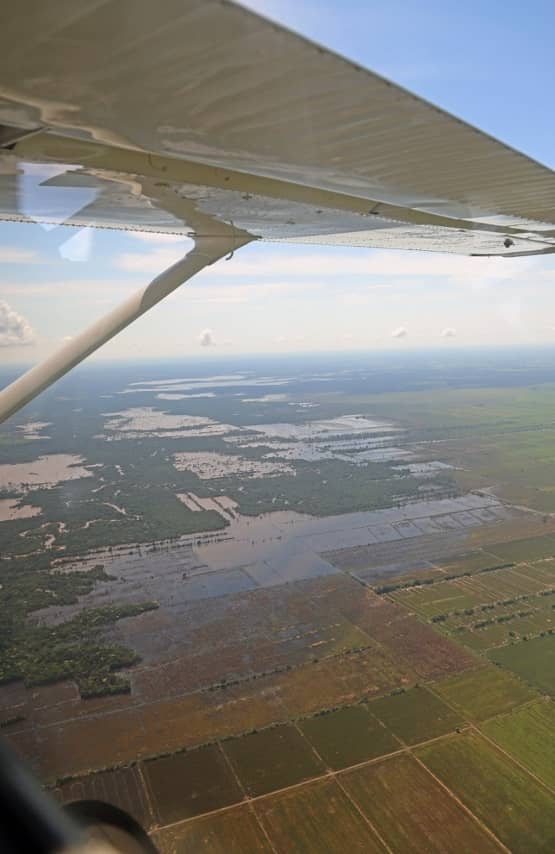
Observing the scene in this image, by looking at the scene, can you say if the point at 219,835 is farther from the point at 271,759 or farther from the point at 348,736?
the point at 348,736

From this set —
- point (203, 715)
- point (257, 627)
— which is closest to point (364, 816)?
point (203, 715)

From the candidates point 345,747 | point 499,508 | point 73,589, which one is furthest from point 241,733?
point 499,508

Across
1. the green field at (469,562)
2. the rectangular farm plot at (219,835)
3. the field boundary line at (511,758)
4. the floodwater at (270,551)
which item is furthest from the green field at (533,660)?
Result: the rectangular farm plot at (219,835)

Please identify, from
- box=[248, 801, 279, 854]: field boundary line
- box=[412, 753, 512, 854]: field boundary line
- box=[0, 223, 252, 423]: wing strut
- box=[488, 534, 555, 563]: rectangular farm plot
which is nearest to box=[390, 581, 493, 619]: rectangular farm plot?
box=[488, 534, 555, 563]: rectangular farm plot

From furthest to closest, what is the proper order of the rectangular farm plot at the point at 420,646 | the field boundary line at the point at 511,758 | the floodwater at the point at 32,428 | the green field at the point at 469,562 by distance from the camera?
the green field at the point at 469,562
the rectangular farm plot at the point at 420,646
the floodwater at the point at 32,428
the field boundary line at the point at 511,758

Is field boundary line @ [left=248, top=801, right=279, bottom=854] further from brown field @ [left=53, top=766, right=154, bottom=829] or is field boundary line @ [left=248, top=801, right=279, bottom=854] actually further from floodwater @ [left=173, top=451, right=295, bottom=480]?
floodwater @ [left=173, top=451, right=295, bottom=480]

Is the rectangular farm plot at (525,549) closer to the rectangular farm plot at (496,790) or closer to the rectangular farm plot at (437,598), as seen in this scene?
the rectangular farm plot at (437,598)
